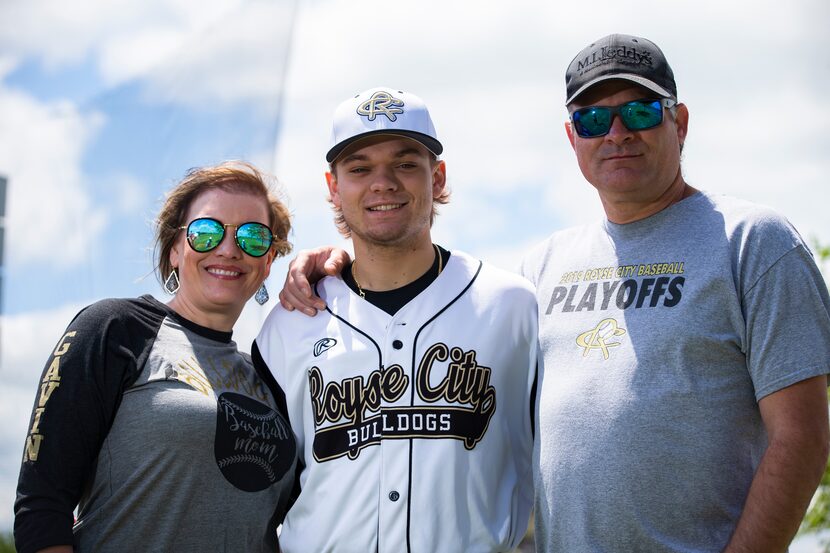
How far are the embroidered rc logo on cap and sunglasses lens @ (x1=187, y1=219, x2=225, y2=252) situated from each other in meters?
0.77

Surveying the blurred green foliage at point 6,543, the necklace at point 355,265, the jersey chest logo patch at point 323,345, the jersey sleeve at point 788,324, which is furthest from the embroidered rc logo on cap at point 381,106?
the blurred green foliage at point 6,543

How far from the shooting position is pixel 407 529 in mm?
3230

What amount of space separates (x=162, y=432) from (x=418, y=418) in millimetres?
933

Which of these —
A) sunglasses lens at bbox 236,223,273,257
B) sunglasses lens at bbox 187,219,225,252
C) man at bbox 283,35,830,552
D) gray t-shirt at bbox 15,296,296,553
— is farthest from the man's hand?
man at bbox 283,35,830,552

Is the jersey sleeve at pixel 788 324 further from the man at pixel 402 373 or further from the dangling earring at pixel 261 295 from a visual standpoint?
the dangling earring at pixel 261 295

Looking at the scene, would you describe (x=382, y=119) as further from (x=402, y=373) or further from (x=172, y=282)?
(x=172, y=282)

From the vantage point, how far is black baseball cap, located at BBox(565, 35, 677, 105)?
3.24m

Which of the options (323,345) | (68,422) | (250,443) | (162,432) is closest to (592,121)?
(323,345)

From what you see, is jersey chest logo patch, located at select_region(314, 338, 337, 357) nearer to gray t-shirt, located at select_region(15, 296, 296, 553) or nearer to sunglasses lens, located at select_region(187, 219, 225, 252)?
gray t-shirt, located at select_region(15, 296, 296, 553)

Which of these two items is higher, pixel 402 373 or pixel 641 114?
pixel 641 114

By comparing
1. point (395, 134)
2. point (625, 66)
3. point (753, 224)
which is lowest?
point (753, 224)

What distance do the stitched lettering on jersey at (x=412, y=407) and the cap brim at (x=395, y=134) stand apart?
86cm

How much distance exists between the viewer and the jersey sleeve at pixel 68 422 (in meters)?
3.08

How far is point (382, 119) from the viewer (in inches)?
144
